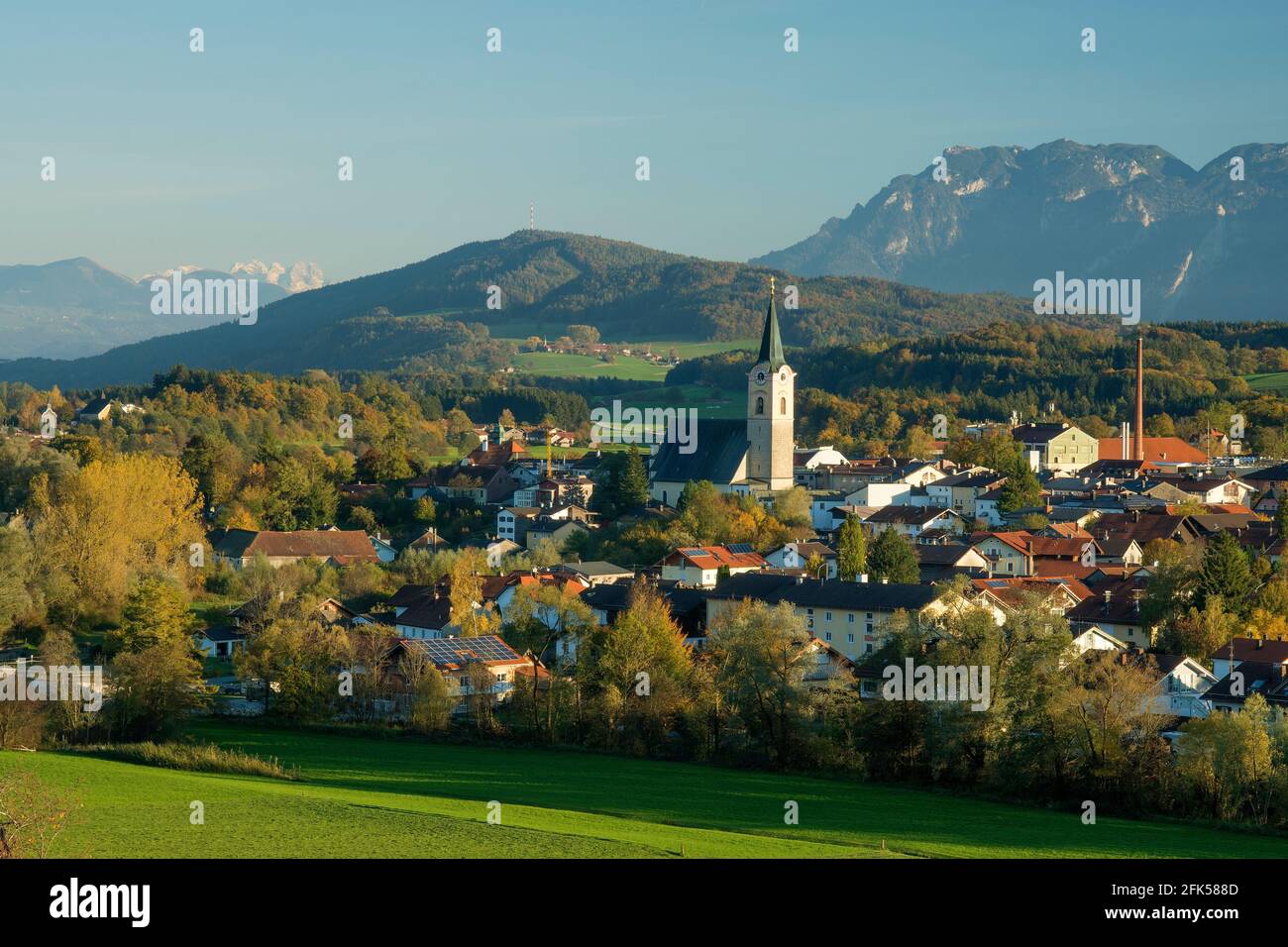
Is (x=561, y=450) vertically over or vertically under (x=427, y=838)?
over

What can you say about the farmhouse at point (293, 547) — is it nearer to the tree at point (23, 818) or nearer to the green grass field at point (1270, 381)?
the tree at point (23, 818)

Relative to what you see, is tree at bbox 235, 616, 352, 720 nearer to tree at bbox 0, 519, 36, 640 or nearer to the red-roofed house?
tree at bbox 0, 519, 36, 640

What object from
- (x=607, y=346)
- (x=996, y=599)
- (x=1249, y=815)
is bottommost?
(x=1249, y=815)

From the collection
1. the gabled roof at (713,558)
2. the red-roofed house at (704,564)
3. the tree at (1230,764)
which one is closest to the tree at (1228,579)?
the tree at (1230,764)

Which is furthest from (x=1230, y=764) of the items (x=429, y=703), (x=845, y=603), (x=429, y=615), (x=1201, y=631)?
(x=429, y=615)

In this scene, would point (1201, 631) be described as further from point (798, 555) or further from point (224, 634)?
point (224, 634)
